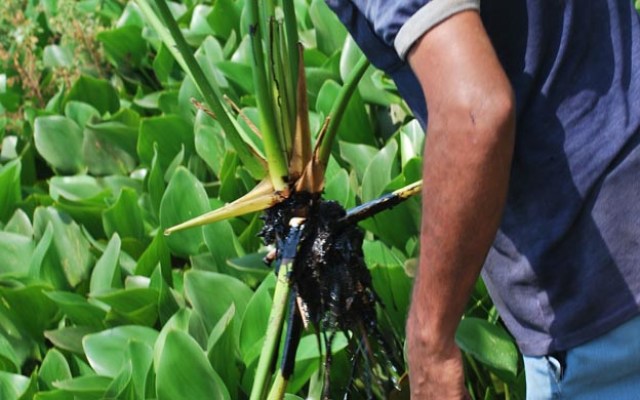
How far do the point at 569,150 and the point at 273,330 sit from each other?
78 centimetres

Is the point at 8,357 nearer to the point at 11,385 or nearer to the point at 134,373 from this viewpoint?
the point at 11,385

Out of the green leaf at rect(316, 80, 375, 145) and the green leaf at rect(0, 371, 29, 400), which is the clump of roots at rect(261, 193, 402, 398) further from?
the green leaf at rect(316, 80, 375, 145)

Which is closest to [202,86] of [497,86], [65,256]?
[497,86]

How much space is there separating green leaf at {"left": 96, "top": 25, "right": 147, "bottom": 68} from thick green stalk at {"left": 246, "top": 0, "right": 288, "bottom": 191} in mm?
2283

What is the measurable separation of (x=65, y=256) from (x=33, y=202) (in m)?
0.48

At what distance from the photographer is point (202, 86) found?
2199 mm

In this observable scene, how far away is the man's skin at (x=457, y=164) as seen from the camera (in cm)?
139

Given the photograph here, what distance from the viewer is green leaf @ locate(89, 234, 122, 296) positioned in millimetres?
3094

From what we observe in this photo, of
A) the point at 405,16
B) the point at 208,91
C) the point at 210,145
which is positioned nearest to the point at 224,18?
the point at 210,145

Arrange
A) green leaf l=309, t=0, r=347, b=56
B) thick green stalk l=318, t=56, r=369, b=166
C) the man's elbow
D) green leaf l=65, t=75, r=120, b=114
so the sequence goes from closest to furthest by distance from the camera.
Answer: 1. the man's elbow
2. thick green stalk l=318, t=56, r=369, b=166
3. green leaf l=309, t=0, r=347, b=56
4. green leaf l=65, t=75, r=120, b=114

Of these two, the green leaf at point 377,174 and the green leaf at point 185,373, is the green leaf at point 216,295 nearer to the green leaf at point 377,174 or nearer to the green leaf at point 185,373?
the green leaf at point 185,373

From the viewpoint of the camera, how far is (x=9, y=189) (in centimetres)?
364

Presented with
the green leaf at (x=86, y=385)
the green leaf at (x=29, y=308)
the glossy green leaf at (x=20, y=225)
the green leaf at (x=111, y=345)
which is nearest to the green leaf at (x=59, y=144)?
the glossy green leaf at (x=20, y=225)

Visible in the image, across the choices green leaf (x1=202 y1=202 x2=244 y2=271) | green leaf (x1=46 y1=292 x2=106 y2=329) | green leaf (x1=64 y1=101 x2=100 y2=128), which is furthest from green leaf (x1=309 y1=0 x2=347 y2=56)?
green leaf (x1=46 y1=292 x2=106 y2=329)
